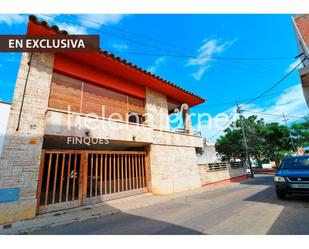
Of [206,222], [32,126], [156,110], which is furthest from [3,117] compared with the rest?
[156,110]

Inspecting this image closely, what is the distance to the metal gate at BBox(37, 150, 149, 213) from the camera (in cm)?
562

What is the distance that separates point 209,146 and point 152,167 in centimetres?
2073

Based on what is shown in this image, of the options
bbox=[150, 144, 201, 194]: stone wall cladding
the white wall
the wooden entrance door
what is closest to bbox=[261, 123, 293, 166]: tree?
bbox=[150, 144, 201, 194]: stone wall cladding

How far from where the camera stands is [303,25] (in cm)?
694

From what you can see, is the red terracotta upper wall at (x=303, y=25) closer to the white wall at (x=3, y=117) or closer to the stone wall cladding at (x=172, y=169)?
the stone wall cladding at (x=172, y=169)

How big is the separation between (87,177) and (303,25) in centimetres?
1113

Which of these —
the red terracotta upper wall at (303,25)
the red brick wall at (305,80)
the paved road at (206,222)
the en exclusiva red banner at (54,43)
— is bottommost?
the paved road at (206,222)

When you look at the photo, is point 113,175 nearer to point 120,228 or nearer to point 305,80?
point 120,228

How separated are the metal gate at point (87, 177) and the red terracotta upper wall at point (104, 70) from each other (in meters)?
3.16

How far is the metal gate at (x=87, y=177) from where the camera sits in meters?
5.62

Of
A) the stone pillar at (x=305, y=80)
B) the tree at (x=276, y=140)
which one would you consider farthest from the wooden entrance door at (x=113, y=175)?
the tree at (x=276, y=140)

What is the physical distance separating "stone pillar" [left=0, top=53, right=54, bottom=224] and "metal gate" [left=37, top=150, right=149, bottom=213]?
Result: 1.29 ft

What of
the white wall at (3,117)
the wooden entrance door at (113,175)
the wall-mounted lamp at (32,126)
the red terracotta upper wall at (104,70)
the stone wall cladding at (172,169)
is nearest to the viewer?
the white wall at (3,117)

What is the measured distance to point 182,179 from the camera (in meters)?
9.29
